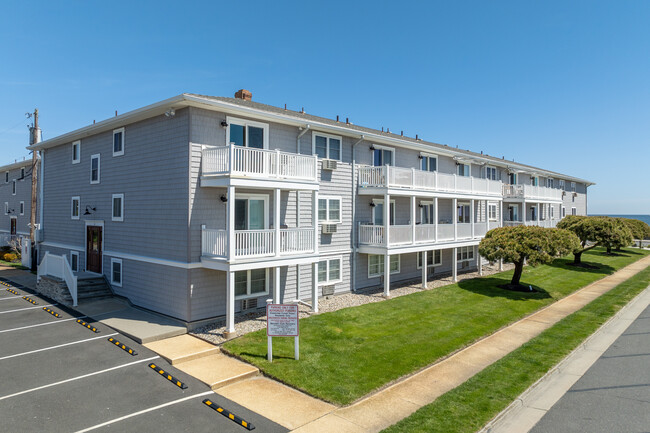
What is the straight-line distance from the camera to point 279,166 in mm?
14031

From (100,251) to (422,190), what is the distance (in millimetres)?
16064

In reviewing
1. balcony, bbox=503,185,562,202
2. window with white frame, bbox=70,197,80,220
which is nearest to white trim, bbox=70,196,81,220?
window with white frame, bbox=70,197,80,220

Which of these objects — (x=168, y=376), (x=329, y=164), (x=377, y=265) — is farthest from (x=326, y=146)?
(x=168, y=376)

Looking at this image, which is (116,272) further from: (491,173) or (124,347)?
(491,173)

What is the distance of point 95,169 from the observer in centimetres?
1786

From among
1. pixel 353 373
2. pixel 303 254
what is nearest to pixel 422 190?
pixel 303 254

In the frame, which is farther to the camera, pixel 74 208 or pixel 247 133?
pixel 74 208

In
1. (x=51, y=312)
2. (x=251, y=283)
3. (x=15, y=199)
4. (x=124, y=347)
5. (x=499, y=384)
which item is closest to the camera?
(x=499, y=384)

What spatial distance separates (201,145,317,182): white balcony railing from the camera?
1270 centimetres

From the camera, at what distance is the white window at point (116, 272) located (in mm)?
16183

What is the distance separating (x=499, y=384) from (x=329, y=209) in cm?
1046

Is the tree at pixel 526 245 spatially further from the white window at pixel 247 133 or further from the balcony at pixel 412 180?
the white window at pixel 247 133

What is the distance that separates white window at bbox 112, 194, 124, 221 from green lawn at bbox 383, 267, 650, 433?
1406 cm

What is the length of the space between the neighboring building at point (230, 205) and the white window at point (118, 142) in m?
0.09
